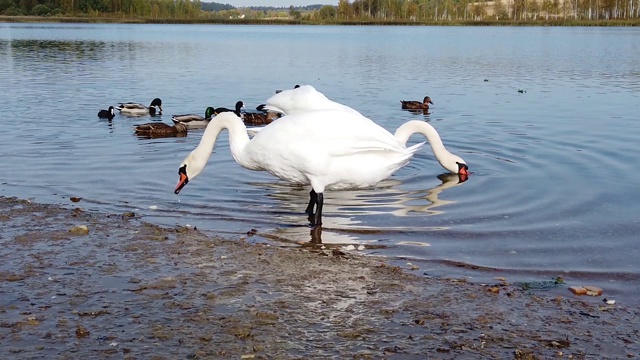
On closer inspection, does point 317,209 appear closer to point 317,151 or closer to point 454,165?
point 317,151

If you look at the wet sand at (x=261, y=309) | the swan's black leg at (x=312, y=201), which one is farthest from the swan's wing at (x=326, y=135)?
the wet sand at (x=261, y=309)

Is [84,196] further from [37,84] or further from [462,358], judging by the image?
[37,84]

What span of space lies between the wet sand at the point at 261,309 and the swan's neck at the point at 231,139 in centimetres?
131

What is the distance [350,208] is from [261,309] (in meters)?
3.96

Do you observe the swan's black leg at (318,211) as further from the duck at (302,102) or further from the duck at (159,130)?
the duck at (159,130)

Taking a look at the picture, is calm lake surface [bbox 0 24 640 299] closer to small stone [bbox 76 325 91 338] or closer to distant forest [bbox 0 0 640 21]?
small stone [bbox 76 325 91 338]

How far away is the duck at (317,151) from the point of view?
7934 millimetres

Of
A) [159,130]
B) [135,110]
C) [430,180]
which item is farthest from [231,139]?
[135,110]

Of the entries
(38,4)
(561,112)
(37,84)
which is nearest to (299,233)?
(561,112)

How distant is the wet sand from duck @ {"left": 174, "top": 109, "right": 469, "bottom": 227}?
106 cm

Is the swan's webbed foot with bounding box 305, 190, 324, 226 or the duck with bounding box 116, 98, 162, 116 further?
the duck with bounding box 116, 98, 162, 116

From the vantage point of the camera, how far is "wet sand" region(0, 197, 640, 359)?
4.82 meters

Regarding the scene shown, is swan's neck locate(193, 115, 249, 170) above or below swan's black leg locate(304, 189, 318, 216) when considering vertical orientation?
above

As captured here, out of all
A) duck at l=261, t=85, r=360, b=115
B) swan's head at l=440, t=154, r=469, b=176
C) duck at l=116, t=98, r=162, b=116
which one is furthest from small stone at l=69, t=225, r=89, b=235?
duck at l=116, t=98, r=162, b=116
